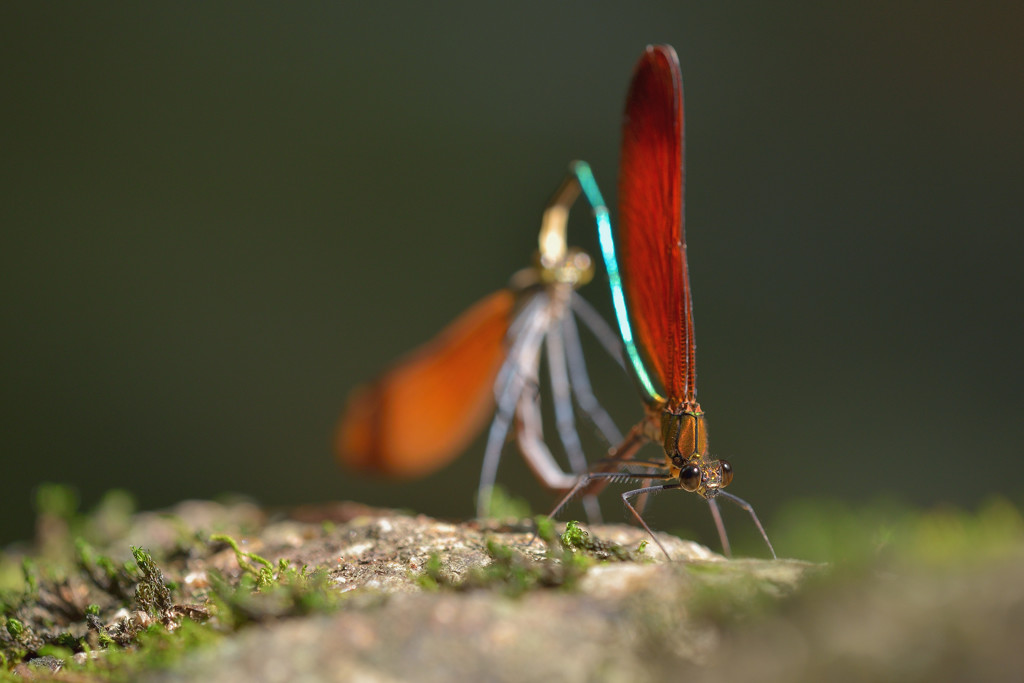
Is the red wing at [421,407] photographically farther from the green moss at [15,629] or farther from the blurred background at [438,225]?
the blurred background at [438,225]

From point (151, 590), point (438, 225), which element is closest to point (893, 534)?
point (151, 590)

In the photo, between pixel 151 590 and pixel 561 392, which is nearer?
pixel 151 590

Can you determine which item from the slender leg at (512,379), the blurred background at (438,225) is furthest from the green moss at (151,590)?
the blurred background at (438,225)

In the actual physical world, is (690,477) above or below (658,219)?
below

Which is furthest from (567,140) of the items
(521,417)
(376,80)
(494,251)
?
(521,417)

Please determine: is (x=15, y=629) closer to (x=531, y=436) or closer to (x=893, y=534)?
(x=531, y=436)

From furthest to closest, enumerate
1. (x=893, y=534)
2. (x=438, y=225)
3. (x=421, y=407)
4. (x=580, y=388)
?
(x=438, y=225) → (x=421, y=407) → (x=580, y=388) → (x=893, y=534)

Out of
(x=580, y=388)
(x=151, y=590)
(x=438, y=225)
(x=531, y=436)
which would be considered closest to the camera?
(x=151, y=590)
